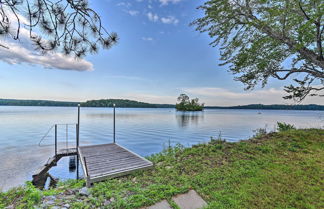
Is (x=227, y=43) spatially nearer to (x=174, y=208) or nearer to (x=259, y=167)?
(x=259, y=167)

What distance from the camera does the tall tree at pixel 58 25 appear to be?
1.75 m

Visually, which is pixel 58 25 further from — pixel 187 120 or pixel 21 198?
pixel 187 120

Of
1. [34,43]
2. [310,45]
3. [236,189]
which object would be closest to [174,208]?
[236,189]

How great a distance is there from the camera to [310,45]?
587 centimetres

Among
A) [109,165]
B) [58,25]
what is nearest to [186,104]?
[109,165]

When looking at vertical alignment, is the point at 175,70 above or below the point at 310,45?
above

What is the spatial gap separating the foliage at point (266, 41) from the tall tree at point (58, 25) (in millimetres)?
5154

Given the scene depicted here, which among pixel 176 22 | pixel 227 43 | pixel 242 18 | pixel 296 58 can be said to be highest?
pixel 176 22

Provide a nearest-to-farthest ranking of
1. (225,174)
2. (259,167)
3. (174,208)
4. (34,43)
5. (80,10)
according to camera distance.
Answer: (34,43) → (80,10) → (174,208) → (225,174) → (259,167)

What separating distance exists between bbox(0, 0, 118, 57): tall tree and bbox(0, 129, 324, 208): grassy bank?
2.61 metres

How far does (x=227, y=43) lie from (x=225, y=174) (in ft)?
19.1

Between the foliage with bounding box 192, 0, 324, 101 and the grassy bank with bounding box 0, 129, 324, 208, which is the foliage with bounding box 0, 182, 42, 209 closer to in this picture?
the grassy bank with bounding box 0, 129, 324, 208

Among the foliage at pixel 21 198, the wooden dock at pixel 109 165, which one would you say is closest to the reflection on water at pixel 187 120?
the wooden dock at pixel 109 165

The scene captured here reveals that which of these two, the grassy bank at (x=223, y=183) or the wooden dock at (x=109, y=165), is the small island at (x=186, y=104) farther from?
the grassy bank at (x=223, y=183)
